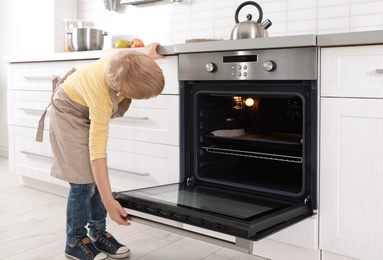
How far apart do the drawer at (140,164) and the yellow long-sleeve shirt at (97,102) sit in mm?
467

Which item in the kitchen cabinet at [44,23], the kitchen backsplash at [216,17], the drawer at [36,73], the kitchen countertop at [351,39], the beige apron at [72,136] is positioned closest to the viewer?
the kitchen countertop at [351,39]

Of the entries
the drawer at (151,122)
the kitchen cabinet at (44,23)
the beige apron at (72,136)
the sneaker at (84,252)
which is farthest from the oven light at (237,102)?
the kitchen cabinet at (44,23)

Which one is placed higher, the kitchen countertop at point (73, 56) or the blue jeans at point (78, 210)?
the kitchen countertop at point (73, 56)

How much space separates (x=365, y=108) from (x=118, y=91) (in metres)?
0.84

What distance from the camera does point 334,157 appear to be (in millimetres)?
1648

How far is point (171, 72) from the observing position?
2084 millimetres

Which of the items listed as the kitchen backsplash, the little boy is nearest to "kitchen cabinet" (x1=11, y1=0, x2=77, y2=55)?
the kitchen backsplash

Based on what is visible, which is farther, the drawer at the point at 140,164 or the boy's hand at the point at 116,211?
the drawer at the point at 140,164

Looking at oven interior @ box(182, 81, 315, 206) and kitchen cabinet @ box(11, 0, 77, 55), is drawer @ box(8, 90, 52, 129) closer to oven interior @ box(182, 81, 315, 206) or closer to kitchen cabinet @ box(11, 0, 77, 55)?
kitchen cabinet @ box(11, 0, 77, 55)

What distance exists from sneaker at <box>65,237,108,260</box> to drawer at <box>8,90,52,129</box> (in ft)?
3.58

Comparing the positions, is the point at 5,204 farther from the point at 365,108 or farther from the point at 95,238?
the point at 365,108

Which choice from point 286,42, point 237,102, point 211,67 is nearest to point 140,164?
point 237,102

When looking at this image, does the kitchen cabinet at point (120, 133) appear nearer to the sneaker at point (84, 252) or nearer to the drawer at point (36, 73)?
the drawer at point (36, 73)

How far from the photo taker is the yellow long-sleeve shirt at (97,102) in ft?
5.49
